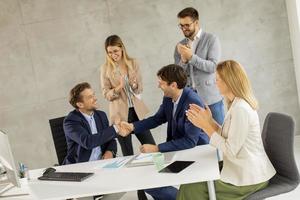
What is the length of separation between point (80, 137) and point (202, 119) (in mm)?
1102

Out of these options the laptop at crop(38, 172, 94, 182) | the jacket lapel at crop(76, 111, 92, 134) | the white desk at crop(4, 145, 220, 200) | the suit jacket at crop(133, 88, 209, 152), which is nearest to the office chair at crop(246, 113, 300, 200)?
the white desk at crop(4, 145, 220, 200)

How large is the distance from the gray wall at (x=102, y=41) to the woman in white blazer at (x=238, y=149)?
2757 mm

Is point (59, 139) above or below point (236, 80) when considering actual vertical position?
below

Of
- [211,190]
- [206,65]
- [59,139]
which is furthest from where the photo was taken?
[206,65]

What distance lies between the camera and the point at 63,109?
562 cm

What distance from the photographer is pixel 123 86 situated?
457 cm

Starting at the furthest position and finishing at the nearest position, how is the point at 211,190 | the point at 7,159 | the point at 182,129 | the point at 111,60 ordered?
1. the point at 111,60
2. the point at 182,129
3. the point at 7,159
4. the point at 211,190

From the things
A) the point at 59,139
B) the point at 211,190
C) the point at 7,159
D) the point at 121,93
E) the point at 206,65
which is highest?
the point at 206,65

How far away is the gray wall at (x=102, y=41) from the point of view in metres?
5.43

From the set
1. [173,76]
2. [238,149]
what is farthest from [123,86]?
[238,149]

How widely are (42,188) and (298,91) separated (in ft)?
12.2

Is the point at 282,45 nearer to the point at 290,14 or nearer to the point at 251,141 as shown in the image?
A: the point at 290,14

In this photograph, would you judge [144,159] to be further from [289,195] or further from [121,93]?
[121,93]

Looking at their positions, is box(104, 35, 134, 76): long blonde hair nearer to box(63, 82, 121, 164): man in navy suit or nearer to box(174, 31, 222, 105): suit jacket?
box(174, 31, 222, 105): suit jacket
